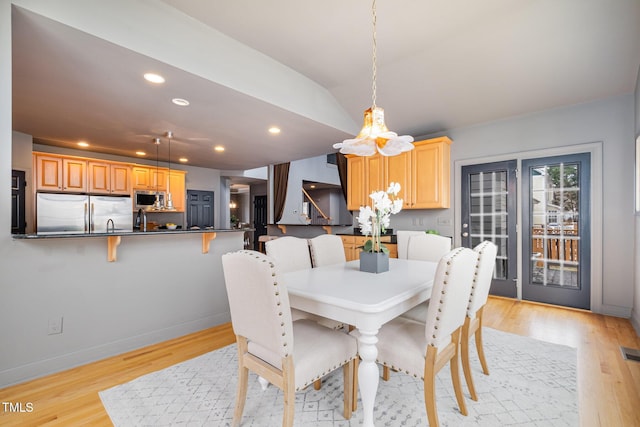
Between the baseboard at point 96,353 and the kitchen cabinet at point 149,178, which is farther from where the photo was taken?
the kitchen cabinet at point 149,178

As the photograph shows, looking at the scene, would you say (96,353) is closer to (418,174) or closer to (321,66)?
(321,66)

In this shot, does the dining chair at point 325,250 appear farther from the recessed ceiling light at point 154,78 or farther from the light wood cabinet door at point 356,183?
the light wood cabinet door at point 356,183

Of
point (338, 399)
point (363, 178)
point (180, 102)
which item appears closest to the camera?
point (338, 399)

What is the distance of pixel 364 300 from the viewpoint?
4.79 feet

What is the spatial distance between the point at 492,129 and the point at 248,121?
3.38 metres

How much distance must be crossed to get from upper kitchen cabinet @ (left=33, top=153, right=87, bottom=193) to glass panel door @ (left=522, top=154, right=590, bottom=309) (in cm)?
706

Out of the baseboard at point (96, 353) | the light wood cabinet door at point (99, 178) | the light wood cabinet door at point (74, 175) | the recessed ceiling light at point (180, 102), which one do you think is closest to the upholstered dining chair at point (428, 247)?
the baseboard at point (96, 353)

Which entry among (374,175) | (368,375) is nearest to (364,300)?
(368,375)

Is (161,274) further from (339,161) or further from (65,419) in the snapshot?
(339,161)

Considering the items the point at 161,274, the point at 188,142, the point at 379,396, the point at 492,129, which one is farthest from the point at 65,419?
the point at 492,129

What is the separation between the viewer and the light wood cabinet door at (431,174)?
4301mm

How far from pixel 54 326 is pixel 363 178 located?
167 inches

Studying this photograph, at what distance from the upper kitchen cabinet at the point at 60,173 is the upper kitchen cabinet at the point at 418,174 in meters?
4.99

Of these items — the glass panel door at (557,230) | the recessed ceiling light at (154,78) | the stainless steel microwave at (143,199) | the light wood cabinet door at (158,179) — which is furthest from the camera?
the light wood cabinet door at (158,179)
